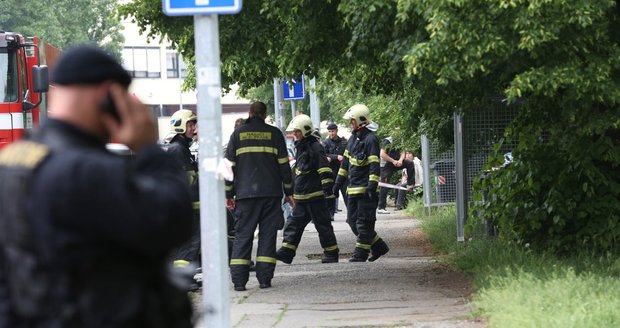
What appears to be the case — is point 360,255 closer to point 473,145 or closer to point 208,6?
point 473,145

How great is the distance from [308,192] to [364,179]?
0.70 meters

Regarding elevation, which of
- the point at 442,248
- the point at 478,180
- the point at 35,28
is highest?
the point at 35,28

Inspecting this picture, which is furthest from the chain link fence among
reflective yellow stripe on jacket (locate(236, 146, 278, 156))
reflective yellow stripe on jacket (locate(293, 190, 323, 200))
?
reflective yellow stripe on jacket (locate(236, 146, 278, 156))

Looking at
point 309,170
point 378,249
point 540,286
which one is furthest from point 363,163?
point 540,286

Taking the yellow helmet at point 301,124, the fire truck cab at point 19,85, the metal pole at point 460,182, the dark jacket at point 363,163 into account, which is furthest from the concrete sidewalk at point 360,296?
the fire truck cab at point 19,85

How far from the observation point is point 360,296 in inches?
420

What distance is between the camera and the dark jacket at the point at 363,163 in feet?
45.6

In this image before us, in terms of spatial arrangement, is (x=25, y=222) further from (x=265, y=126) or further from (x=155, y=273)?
(x=265, y=126)

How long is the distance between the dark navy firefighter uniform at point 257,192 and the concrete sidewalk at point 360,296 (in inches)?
11.4

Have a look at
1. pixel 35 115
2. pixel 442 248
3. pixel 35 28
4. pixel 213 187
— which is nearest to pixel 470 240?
pixel 442 248

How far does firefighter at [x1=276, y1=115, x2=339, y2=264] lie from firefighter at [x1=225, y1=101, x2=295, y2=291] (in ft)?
6.26

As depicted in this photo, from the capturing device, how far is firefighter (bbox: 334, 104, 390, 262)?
1395 cm

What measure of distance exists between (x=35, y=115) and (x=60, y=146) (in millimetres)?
14839

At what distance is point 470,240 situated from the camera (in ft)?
46.3
